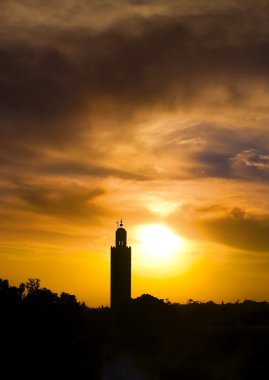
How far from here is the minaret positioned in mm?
81375

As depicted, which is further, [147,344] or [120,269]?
[120,269]

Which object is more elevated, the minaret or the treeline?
the minaret

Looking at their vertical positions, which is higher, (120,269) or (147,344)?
(120,269)

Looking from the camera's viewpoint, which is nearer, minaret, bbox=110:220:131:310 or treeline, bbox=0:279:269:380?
treeline, bbox=0:279:269:380

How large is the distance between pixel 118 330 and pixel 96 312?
2302 centimetres

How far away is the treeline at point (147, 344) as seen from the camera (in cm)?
4081

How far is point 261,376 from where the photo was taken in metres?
38.4

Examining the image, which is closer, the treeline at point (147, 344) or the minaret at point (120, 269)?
the treeline at point (147, 344)

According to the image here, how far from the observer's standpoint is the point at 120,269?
3275 inches

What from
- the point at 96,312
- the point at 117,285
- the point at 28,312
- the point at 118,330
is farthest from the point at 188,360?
the point at 117,285

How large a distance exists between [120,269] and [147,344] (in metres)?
36.1

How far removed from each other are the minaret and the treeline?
18.8 metres

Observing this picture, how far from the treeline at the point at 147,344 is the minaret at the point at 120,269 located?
1884 centimetres

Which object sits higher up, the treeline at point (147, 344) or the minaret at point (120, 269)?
the minaret at point (120, 269)
